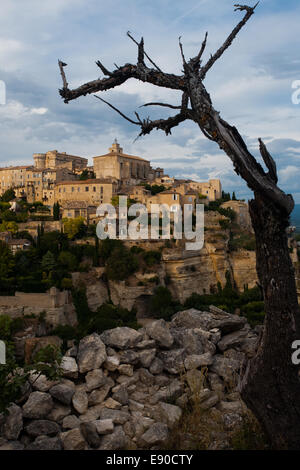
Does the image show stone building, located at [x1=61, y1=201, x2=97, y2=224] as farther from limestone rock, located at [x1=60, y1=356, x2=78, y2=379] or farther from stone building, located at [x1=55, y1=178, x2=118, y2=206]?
limestone rock, located at [x1=60, y1=356, x2=78, y2=379]

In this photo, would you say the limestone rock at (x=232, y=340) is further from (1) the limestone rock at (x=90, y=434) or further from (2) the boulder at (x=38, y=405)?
(2) the boulder at (x=38, y=405)

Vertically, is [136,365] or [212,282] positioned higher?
[136,365]

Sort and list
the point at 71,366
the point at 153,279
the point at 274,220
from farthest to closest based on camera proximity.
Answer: the point at 153,279
the point at 71,366
the point at 274,220

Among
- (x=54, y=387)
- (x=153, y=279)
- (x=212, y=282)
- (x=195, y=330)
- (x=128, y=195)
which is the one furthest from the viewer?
(x=128, y=195)

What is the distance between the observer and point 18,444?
421 cm

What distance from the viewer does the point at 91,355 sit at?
560 cm

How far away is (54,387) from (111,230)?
32681 mm

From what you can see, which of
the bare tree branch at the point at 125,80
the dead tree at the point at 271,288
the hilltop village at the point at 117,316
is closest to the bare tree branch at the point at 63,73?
the bare tree branch at the point at 125,80

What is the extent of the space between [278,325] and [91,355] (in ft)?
9.77

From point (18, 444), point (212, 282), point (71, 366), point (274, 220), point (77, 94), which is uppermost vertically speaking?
point (77, 94)

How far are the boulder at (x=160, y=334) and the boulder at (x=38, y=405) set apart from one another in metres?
2.00

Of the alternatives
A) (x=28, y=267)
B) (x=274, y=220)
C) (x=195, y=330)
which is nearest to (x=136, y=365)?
(x=195, y=330)

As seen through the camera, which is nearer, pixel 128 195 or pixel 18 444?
pixel 18 444
